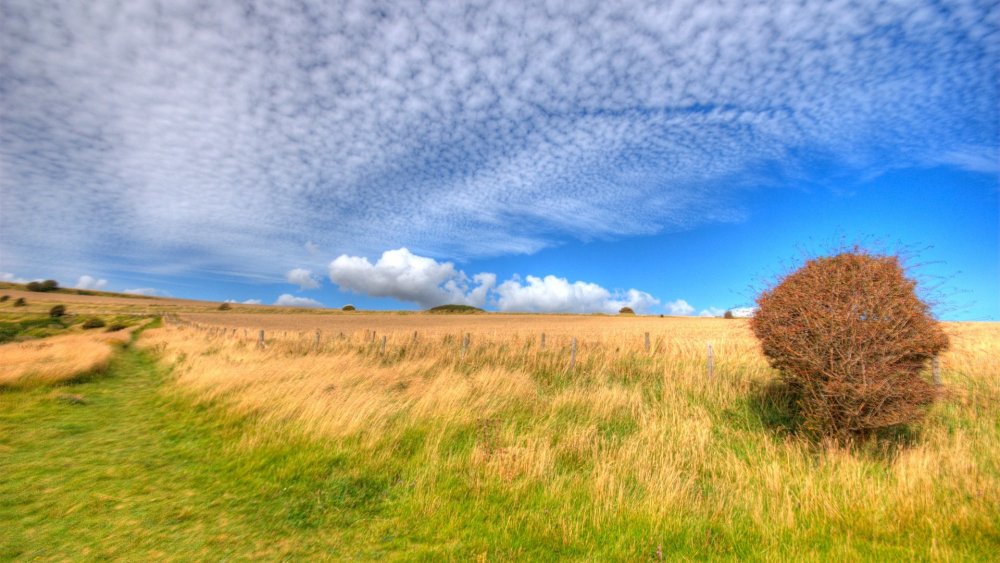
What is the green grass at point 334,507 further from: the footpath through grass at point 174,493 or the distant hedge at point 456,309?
the distant hedge at point 456,309

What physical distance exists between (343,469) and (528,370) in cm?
866

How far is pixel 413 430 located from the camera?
766 cm

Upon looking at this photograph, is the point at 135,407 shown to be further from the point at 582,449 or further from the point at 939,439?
the point at 939,439

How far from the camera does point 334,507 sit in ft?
18.2

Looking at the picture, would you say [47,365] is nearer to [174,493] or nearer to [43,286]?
[174,493]

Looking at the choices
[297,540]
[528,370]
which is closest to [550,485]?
[297,540]

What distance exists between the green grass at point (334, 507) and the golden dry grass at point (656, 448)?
2.3 inches

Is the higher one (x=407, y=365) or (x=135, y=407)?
(x=407, y=365)

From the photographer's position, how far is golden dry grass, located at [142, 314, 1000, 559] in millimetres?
4844

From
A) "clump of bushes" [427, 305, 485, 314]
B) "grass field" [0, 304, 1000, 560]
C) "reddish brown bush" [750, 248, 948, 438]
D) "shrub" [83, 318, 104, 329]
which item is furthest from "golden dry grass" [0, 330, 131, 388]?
"clump of bushes" [427, 305, 485, 314]

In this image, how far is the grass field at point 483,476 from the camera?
456 cm

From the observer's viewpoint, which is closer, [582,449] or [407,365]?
[582,449]

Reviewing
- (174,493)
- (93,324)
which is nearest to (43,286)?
(93,324)

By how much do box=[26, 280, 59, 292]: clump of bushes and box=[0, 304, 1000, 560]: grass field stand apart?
141 metres
